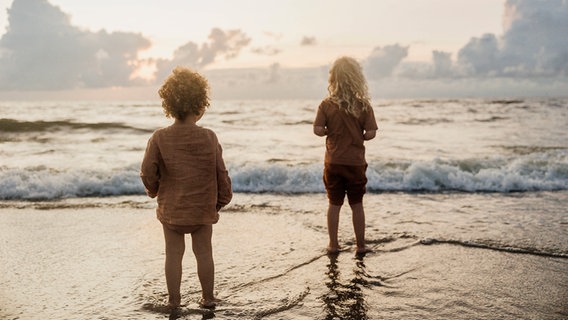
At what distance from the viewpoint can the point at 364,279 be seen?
13.5ft

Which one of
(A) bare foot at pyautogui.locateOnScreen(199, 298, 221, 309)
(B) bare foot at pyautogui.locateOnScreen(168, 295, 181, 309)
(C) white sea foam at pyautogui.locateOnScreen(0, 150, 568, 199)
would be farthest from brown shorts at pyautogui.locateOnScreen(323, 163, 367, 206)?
(C) white sea foam at pyautogui.locateOnScreen(0, 150, 568, 199)

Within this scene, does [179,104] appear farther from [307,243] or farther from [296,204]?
[296,204]

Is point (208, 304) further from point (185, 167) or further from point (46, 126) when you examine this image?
point (46, 126)

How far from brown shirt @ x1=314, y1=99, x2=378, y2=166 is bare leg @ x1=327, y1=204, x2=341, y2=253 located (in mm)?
491

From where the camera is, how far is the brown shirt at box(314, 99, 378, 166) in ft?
15.3

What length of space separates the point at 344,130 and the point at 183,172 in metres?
1.93

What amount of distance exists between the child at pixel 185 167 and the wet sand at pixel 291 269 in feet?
2.21

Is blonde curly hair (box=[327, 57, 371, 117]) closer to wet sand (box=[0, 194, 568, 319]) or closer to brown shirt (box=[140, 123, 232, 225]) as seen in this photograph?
wet sand (box=[0, 194, 568, 319])

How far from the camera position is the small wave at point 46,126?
19.9 m

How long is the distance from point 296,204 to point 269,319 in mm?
4221

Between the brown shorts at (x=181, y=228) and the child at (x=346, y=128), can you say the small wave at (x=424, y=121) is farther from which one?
the brown shorts at (x=181, y=228)

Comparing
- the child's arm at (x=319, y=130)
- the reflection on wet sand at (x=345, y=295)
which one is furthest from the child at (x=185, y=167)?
the child's arm at (x=319, y=130)

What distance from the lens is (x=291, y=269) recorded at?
14.5 ft

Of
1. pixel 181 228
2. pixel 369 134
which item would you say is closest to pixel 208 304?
pixel 181 228
